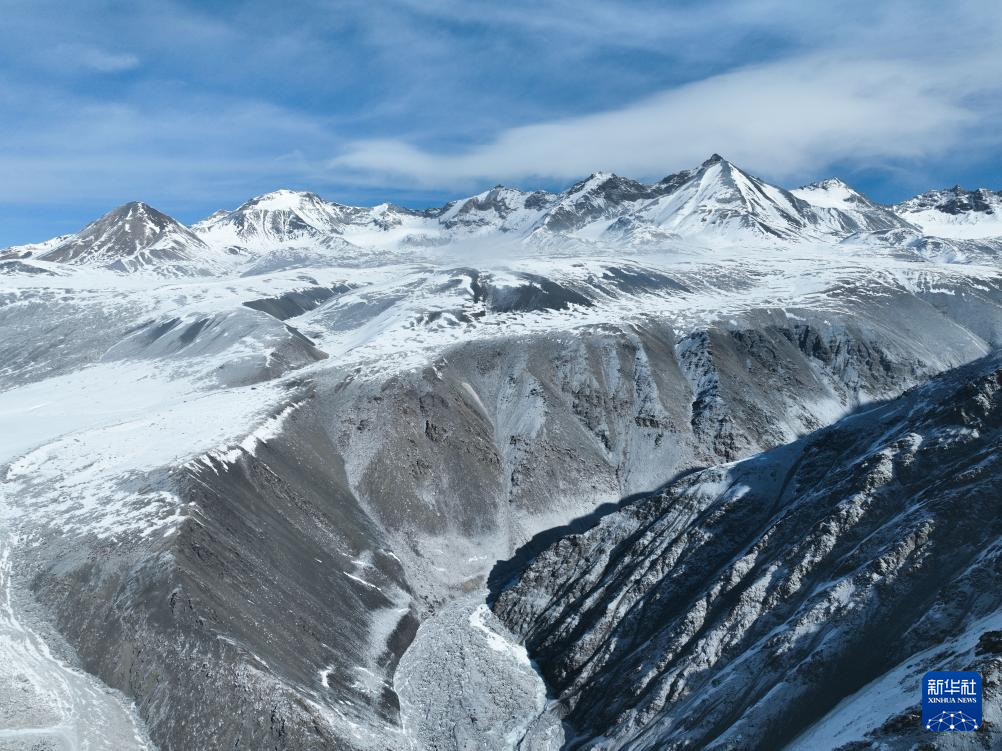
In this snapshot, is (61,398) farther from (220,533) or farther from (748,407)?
(748,407)

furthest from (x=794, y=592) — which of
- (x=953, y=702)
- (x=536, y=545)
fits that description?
(x=536, y=545)

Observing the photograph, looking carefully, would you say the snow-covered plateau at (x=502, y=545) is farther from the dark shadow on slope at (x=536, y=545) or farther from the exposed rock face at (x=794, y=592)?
the dark shadow on slope at (x=536, y=545)

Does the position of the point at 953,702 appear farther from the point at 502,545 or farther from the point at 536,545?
the point at 502,545

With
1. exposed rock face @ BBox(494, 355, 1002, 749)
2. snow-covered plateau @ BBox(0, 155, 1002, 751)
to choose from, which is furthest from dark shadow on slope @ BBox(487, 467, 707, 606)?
exposed rock face @ BBox(494, 355, 1002, 749)

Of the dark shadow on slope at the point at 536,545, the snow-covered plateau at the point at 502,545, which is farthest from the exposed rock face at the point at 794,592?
the dark shadow on slope at the point at 536,545

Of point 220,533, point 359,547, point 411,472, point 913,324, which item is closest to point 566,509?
point 411,472

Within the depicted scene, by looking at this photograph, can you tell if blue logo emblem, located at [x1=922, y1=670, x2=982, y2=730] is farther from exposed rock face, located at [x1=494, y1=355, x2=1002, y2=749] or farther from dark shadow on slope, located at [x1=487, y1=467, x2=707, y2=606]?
dark shadow on slope, located at [x1=487, y1=467, x2=707, y2=606]
